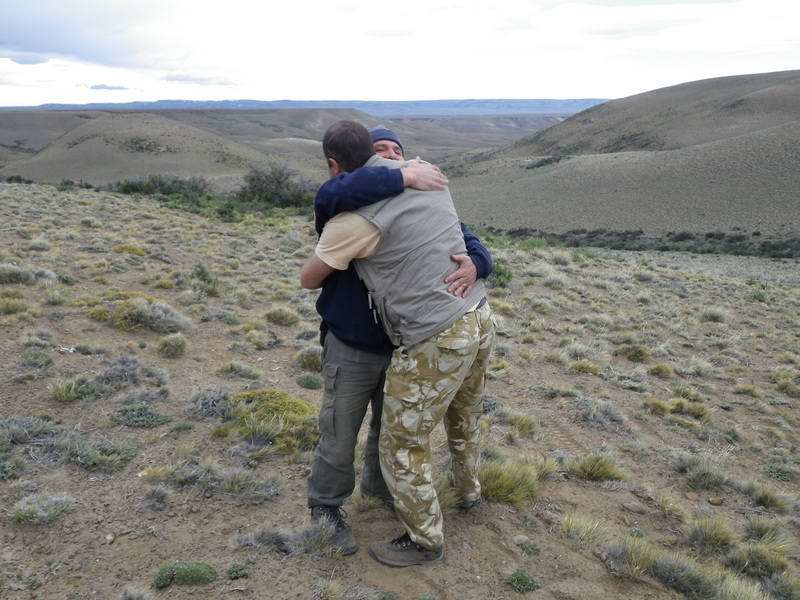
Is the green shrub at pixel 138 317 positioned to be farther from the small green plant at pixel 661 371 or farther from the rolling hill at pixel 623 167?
the rolling hill at pixel 623 167

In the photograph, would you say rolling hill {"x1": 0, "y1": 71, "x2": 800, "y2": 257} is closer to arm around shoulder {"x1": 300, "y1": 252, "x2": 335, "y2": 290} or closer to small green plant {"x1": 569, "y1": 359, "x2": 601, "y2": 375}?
small green plant {"x1": 569, "y1": 359, "x2": 601, "y2": 375}

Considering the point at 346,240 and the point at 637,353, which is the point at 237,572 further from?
the point at 637,353

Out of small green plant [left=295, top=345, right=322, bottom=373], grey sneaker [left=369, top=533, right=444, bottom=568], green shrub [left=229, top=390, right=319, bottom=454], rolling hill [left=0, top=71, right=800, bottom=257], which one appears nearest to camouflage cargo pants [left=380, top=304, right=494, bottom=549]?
grey sneaker [left=369, top=533, right=444, bottom=568]

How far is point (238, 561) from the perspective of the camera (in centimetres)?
305

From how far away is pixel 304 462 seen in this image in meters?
4.30

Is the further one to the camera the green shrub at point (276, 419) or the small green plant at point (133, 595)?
the green shrub at point (276, 419)

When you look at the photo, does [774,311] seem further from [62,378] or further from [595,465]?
[62,378]

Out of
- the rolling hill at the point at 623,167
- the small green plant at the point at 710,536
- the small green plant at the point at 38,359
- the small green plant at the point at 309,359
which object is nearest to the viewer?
the small green plant at the point at 710,536

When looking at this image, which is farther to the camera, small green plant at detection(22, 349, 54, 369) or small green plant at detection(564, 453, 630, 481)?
small green plant at detection(22, 349, 54, 369)

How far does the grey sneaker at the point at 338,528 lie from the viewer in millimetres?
3135

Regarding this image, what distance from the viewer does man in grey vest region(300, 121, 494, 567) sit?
2.67 metres

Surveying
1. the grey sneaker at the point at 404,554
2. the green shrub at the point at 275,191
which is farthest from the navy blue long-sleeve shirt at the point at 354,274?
the green shrub at the point at 275,191

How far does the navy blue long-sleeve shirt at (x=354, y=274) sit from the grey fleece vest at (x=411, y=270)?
0.25ft

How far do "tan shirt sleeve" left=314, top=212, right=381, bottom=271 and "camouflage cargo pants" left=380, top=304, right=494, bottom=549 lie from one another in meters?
0.54
